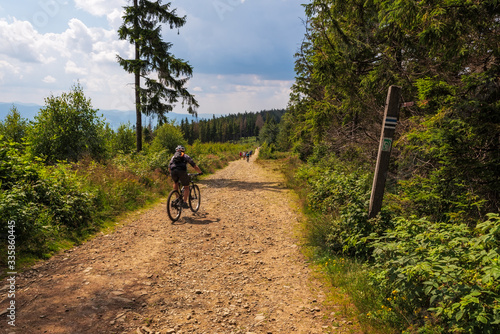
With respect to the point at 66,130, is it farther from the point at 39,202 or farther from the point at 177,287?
the point at 177,287

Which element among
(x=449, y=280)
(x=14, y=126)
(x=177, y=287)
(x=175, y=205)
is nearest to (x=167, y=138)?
(x=14, y=126)

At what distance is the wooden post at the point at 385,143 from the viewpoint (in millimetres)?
4711

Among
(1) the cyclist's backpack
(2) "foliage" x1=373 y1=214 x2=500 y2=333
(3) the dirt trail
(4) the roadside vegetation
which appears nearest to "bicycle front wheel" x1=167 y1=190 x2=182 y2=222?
(3) the dirt trail

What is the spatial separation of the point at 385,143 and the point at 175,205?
6.37 meters

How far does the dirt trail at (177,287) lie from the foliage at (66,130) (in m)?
7.22

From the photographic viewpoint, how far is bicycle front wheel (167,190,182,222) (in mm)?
7966

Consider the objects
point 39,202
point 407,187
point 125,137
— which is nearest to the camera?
point 407,187

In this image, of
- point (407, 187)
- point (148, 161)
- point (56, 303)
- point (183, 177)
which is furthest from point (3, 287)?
point (148, 161)

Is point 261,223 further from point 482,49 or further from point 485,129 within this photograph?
point 482,49

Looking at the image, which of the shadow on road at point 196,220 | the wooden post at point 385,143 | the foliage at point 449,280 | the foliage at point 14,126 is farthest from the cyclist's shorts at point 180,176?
the foliage at point 14,126

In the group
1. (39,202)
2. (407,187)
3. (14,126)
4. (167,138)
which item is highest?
(14,126)

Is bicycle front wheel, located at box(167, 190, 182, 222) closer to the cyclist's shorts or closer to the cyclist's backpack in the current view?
the cyclist's shorts

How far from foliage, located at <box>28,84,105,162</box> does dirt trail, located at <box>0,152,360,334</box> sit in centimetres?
722

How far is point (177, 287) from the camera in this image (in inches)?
172
